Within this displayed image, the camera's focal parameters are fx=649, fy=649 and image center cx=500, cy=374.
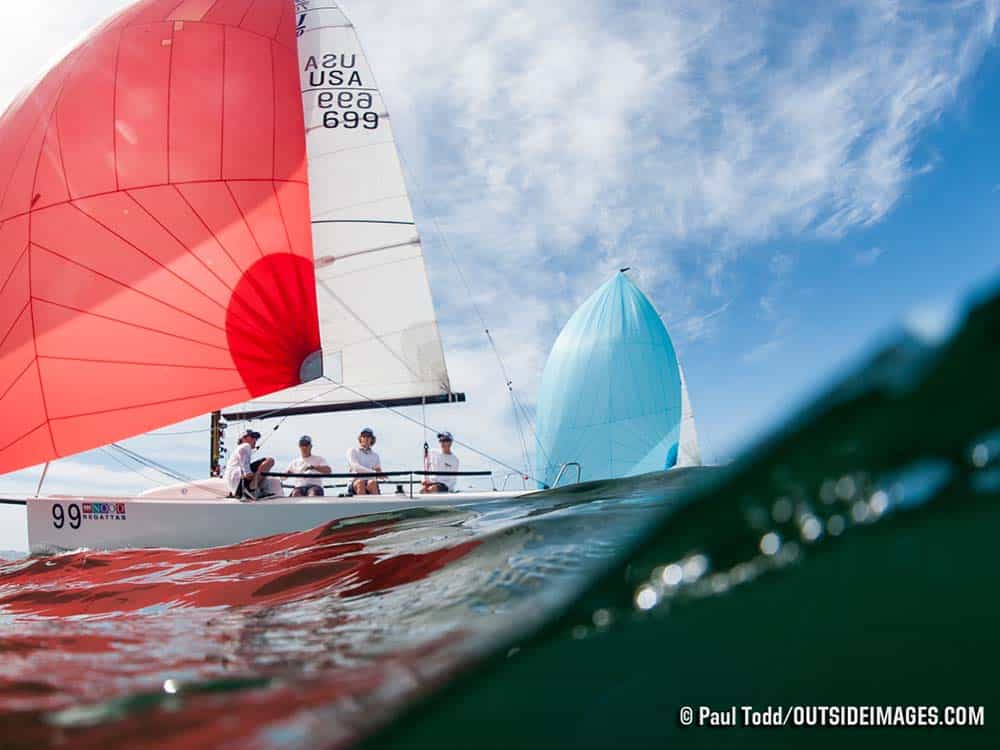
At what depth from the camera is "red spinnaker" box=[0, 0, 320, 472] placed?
6.71 m

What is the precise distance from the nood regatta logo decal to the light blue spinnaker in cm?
843

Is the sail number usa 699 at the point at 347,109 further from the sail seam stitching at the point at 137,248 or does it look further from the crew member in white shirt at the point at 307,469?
the crew member in white shirt at the point at 307,469

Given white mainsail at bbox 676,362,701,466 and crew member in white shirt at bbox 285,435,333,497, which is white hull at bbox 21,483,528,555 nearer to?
crew member in white shirt at bbox 285,435,333,497

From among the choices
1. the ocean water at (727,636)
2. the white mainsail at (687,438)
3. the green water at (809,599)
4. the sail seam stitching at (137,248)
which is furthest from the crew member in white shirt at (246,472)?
the white mainsail at (687,438)

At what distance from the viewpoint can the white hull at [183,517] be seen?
5.63m

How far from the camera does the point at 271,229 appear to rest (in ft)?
24.4

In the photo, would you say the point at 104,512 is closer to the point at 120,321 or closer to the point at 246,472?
the point at 246,472

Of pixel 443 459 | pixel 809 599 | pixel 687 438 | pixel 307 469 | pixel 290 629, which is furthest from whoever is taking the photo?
pixel 687 438

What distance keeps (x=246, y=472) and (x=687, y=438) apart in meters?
11.3

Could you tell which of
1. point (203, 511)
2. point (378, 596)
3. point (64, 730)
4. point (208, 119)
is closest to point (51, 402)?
point (203, 511)

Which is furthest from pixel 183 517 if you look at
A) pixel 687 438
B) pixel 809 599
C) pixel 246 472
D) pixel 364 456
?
pixel 687 438

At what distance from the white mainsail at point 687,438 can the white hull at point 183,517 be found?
1023 centimetres

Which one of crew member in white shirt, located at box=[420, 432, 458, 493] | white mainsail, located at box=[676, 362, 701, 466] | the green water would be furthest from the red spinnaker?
white mainsail, located at box=[676, 362, 701, 466]

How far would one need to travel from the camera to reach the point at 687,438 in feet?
49.8
